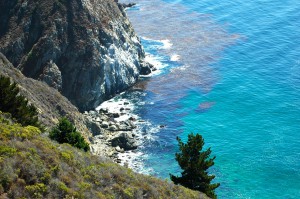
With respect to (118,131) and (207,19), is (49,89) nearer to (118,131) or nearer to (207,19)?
(118,131)

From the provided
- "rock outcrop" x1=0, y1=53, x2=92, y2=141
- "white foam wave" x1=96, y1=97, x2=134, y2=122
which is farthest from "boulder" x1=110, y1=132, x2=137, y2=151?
"white foam wave" x1=96, y1=97, x2=134, y2=122

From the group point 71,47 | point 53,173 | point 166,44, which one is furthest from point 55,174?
point 166,44

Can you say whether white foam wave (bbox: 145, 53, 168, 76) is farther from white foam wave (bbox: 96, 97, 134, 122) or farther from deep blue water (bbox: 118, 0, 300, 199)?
white foam wave (bbox: 96, 97, 134, 122)

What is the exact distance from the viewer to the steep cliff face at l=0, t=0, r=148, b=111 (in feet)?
309

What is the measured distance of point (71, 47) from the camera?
9725 centimetres

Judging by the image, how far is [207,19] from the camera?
485 ft

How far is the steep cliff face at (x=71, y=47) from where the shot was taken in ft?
309

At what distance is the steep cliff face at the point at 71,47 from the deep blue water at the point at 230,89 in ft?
26.5

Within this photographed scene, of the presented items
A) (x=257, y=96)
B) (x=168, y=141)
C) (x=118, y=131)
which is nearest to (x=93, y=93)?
(x=118, y=131)

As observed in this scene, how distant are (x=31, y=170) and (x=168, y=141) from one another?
57706 millimetres

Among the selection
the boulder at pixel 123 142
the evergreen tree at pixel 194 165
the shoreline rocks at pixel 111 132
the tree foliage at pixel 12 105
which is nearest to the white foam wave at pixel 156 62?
the shoreline rocks at pixel 111 132

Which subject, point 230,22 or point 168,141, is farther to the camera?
point 230,22

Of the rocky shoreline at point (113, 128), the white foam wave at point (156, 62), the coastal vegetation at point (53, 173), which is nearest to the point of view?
the coastal vegetation at point (53, 173)

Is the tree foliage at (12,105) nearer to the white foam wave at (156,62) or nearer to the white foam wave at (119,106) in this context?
the white foam wave at (119,106)
